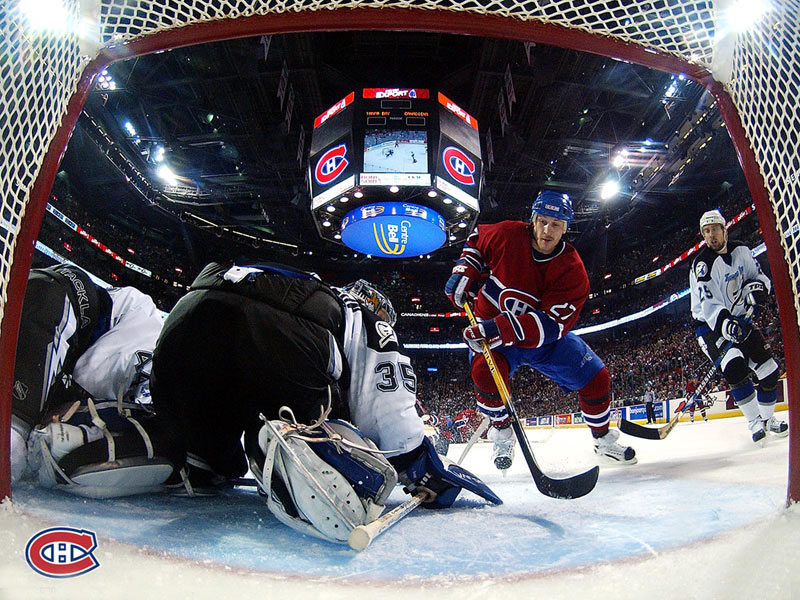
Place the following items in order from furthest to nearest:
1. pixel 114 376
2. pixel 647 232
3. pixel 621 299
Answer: pixel 621 299 < pixel 647 232 < pixel 114 376

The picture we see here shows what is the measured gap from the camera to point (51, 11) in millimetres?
1035

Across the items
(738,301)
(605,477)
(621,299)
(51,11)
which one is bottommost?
(605,477)

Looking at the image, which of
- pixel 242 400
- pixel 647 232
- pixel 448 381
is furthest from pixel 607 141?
pixel 448 381

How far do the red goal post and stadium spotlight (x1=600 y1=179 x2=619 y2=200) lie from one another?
36.2 ft

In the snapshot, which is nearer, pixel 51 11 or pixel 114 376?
pixel 51 11

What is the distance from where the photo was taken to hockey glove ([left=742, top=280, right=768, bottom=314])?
8.80 ft

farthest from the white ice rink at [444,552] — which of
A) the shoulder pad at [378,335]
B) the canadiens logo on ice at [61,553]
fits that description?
the shoulder pad at [378,335]

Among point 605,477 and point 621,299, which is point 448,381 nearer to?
point 621,299

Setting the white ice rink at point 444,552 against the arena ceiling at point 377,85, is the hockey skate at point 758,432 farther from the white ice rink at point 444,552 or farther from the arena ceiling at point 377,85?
the arena ceiling at point 377,85

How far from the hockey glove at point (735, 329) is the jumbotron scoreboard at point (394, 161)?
3.85 metres

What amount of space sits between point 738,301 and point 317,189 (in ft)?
17.2

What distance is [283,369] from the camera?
1.19 metres

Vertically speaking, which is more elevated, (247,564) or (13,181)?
(13,181)

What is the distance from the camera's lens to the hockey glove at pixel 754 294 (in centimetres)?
268
